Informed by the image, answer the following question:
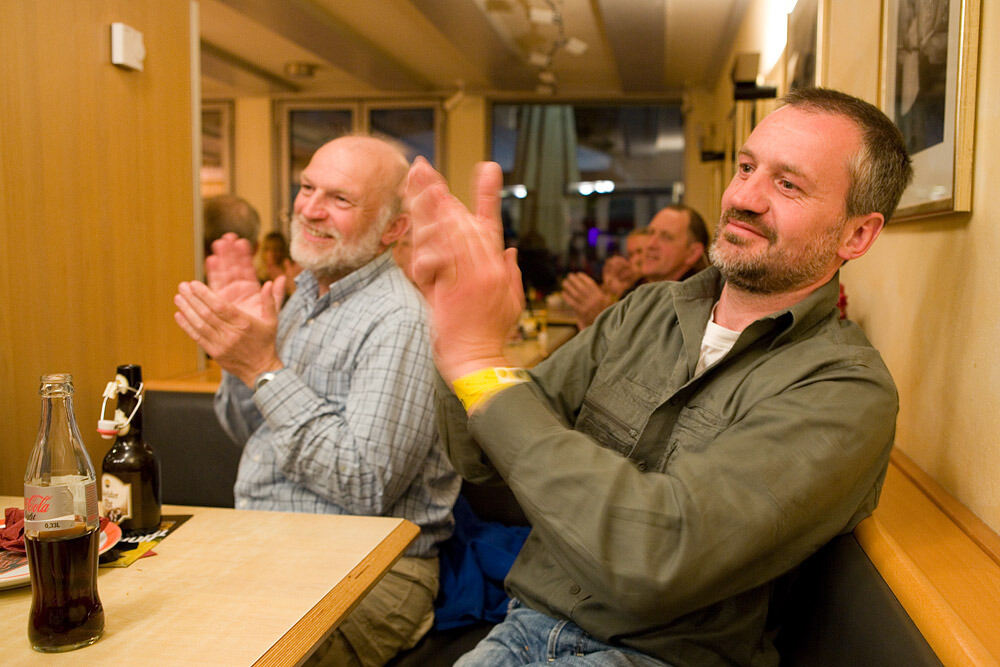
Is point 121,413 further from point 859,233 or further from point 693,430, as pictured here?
point 859,233

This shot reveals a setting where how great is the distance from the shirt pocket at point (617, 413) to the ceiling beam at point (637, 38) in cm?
394

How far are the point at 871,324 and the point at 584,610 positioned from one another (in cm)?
100

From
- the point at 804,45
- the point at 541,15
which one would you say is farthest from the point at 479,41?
the point at 804,45

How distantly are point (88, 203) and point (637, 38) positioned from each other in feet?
13.9

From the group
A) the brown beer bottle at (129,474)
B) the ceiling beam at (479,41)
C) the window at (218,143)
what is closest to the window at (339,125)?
the window at (218,143)

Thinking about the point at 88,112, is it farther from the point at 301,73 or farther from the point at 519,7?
the point at 301,73

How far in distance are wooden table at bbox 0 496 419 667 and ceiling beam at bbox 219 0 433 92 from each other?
4290mm

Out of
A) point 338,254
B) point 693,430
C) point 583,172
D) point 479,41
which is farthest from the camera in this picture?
point 583,172

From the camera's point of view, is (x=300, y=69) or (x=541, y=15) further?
(x=300, y=69)

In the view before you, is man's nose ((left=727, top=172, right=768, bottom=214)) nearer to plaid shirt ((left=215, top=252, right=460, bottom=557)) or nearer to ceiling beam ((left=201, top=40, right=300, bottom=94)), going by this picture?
plaid shirt ((left=215, top=252, right=460, bottom=557))

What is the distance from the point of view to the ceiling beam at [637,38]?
15.4ft

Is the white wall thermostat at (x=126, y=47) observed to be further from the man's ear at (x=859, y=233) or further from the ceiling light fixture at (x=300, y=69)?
the ceiling light fixture at (x=300, y=69)

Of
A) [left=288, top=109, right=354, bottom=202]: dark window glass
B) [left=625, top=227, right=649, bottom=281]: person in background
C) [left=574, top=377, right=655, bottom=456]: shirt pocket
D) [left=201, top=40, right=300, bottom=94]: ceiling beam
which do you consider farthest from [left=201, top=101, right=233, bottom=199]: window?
[left=574, top=377, right=655, bottom=456]: shirt pocket

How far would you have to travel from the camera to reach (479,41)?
18.2 ft
